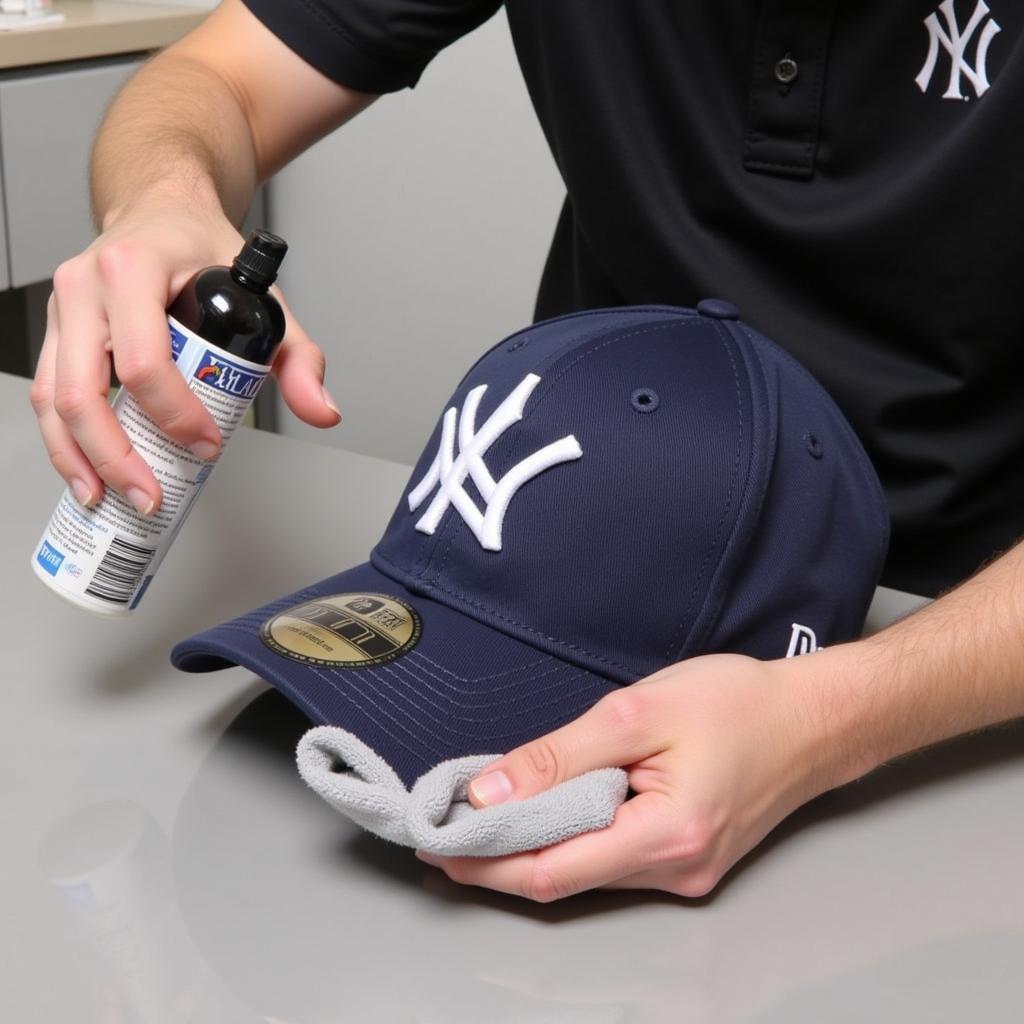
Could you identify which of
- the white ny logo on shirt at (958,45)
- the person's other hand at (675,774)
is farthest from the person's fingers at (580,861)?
the white ny logo on shirt at (958,45)

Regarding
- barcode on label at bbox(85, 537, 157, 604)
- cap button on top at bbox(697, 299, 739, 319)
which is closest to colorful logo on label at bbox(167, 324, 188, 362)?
barcode on label at bbox(85, 537, 157, 604)

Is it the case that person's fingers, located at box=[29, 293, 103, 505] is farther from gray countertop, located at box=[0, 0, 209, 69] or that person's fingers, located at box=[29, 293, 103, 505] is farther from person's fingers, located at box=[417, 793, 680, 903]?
gray countertop, located at box=[0, 0, 209, 69]

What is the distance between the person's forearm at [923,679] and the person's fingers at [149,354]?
35cm

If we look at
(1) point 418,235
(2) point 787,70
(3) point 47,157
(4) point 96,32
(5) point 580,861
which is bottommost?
(1) point 418,235

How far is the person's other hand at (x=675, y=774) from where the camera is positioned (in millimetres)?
624

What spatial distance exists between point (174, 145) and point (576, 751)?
0.66 metres

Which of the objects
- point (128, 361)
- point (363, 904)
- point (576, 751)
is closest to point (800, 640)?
point (576, 751)

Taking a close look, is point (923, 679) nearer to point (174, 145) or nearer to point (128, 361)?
point (128, 361)

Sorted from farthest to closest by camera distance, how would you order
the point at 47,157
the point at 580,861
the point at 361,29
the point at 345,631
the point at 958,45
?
the point at 47,157 → the point at 361,29 → the point at 958,45 → the point at 345,631 → the point at 580,861

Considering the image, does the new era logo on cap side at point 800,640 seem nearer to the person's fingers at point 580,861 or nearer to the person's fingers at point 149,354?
the person's fingers at point 580,861

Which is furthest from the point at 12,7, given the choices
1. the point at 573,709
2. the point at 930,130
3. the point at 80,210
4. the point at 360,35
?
the point at 573,709

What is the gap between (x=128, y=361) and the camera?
28.6 inches

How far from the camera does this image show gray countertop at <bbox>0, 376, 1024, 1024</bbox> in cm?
58

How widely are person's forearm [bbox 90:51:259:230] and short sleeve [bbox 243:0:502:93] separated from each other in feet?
0.27
